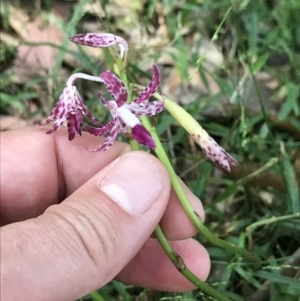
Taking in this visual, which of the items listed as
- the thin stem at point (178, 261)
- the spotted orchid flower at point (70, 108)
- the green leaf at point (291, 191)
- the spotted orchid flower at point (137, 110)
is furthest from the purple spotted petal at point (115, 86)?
the green leaf at point (291, 191)

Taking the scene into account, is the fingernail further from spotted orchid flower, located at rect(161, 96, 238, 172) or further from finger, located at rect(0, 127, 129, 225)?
finger, located at rect(0, 127, 129, 225)

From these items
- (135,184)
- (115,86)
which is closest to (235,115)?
(135,184)

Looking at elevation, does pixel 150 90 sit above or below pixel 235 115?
above

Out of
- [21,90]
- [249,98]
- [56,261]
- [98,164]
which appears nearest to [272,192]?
[249,98]

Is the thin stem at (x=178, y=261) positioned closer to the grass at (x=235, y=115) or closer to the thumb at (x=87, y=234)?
the thumb at (x=87, y=234)

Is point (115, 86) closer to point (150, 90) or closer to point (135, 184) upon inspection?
point (150, 90)
